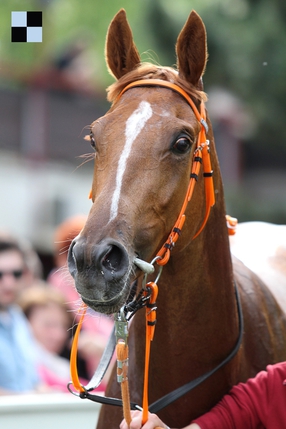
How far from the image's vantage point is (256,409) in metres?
2.71

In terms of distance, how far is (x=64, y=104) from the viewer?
57.7 feet

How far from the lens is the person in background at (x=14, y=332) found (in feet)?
15.7

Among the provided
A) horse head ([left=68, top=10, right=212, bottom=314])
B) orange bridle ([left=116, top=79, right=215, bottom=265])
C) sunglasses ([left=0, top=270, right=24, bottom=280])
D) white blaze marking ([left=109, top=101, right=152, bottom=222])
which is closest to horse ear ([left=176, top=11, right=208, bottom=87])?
horse head ([left=68, top=10, right=212, bottom=314])

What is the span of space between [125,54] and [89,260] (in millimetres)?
1147

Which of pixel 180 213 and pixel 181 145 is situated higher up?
pixel 181 145

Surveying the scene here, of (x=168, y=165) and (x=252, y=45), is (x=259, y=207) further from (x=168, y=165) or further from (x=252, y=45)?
(x=168, y=165)

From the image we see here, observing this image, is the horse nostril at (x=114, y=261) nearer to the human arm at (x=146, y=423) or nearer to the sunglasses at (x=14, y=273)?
the human arm at (x=146, y=423)

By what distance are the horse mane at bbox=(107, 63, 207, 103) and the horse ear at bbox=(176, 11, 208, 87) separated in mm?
43

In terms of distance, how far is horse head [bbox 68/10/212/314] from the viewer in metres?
2.23

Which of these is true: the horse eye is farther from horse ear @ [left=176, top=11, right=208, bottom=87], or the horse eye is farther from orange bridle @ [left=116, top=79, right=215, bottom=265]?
horse ear @ [left=176, top=11, right=208, bottom=87]

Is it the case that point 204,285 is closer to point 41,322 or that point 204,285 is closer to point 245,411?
point 245,411

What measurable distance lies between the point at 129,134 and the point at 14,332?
293 centimetres

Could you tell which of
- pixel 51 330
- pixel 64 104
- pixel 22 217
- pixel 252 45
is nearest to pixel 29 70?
pixel 64 104

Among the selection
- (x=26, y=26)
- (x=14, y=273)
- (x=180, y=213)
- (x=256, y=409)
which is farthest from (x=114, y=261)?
(x=14, y=273)
